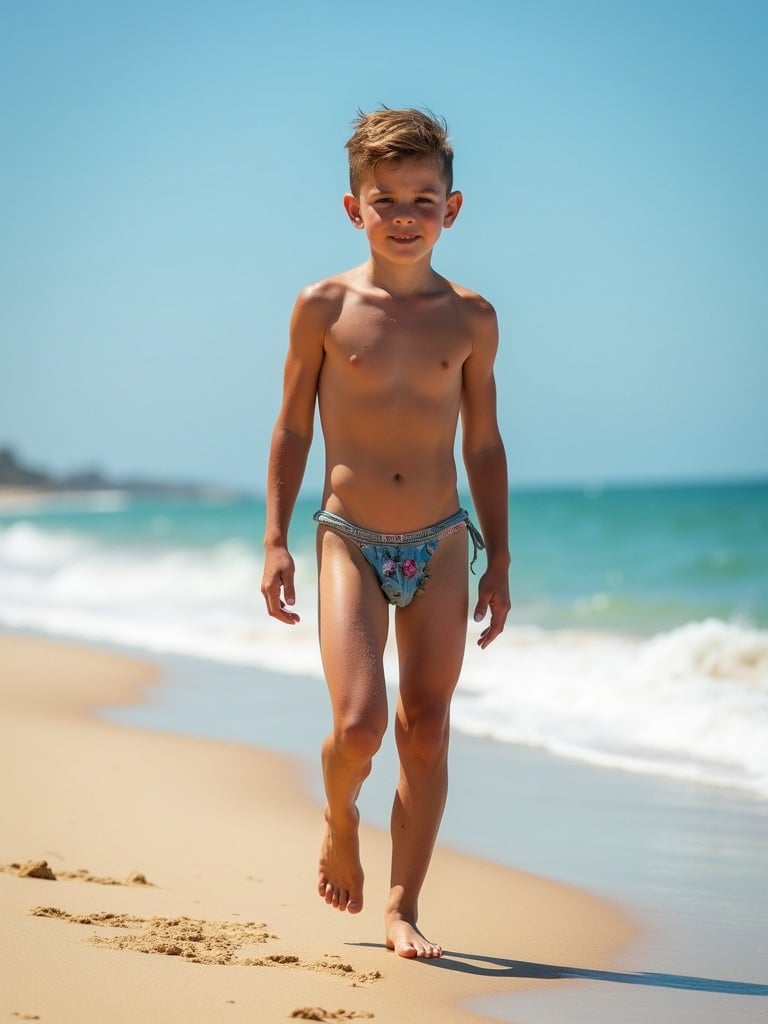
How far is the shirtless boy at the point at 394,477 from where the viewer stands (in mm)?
3936

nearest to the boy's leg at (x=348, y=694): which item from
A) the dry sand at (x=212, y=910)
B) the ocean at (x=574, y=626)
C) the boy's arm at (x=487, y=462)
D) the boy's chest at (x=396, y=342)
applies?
the dry sand at (x=212, y=910)

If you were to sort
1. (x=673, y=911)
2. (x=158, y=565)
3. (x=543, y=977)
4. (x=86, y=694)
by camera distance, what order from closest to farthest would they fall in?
(x=543, y=977)
(x=673, y=911)
(x=86, y=694)
(x=158, y=565)

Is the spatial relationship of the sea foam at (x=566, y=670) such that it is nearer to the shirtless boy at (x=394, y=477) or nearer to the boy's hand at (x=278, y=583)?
the shirtless boy at (x=394, y=477)

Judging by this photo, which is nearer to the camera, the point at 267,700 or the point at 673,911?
the point at 673,911

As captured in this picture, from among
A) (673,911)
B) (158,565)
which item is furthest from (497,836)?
(158,565)

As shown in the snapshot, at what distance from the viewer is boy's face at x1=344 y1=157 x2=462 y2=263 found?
4023mm

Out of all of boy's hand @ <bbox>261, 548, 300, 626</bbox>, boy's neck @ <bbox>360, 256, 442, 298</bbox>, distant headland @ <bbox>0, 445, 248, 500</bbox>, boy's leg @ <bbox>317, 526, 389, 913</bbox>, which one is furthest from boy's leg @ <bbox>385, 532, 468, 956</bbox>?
distant headland @ <bbox>0, 445, 248, 500</bbox>

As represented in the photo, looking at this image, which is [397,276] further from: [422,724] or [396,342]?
[422,724]

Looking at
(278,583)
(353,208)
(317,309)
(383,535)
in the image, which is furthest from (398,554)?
(353,208)

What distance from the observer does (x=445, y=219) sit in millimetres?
4164

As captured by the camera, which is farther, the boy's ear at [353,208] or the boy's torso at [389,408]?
the boy's ear at [353,208]

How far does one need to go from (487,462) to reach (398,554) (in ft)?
1.58

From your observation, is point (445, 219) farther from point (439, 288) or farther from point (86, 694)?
point (86, 694)

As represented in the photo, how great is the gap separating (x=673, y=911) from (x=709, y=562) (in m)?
17.4
